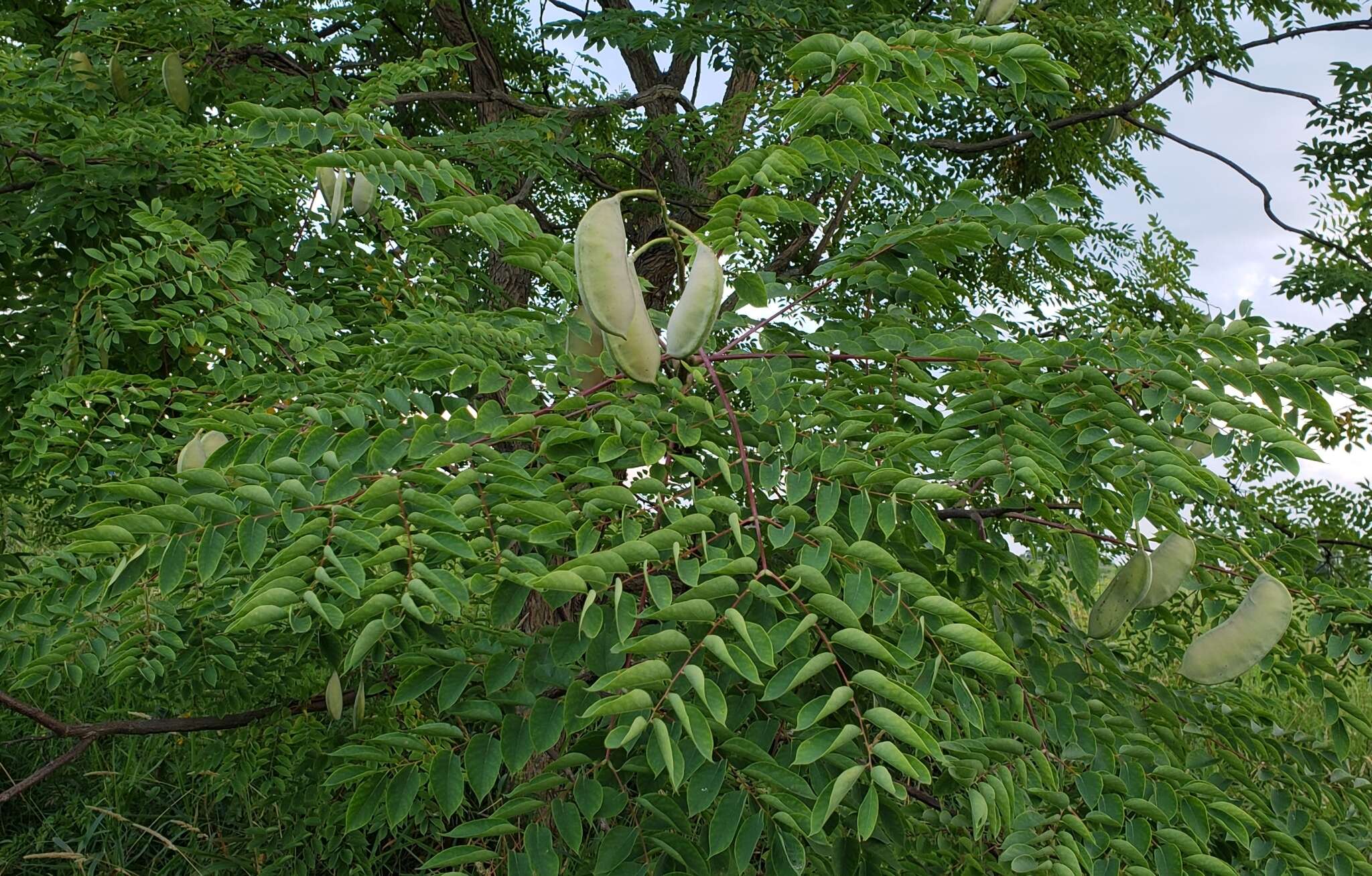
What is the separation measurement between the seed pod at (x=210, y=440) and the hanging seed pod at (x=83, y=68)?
2.10 metres

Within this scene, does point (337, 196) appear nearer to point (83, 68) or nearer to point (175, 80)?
point (175, 80)

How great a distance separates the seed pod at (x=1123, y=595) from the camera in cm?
144

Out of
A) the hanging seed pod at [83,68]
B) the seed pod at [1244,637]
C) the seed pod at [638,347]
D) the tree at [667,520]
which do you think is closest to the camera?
the tree at [667,520]

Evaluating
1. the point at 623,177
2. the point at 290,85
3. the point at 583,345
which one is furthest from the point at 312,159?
the point at 623,177

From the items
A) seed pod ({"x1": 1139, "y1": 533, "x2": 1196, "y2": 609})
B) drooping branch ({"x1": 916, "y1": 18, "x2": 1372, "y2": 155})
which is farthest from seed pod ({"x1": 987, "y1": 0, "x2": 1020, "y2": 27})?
seed pod ({"x1": 1139, "y1": 533, "x2": 1196, "y2": 609})

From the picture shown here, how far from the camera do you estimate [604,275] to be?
3.89 feet

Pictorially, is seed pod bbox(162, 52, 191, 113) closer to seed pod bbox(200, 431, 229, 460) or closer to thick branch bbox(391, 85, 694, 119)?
thick branch bbox(391, 85, 694, 119)

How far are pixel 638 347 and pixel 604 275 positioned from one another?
0.40 feet

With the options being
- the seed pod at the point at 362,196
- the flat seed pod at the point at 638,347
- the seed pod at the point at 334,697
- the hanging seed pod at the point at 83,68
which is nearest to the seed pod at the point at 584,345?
the flat seed pod at the point at 638,347

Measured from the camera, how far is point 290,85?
3.28 m

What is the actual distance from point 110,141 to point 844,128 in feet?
6.59

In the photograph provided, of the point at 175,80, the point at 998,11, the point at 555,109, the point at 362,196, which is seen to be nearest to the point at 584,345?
the point at 362,196

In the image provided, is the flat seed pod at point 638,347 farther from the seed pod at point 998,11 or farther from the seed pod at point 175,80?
the seed pod at point 175,80

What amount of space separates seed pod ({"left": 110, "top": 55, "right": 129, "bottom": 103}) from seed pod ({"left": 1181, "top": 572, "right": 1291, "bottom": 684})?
324 cm
